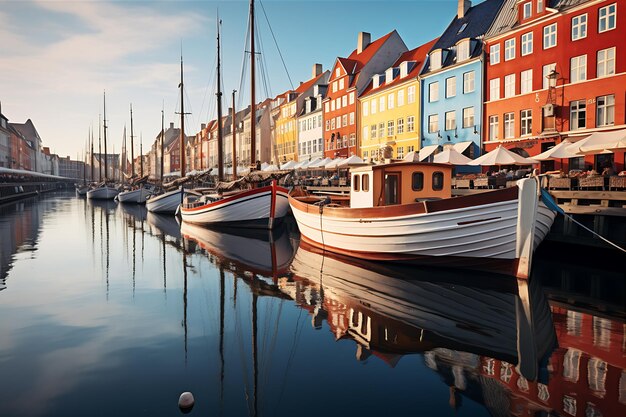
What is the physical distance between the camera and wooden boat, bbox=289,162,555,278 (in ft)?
Result: 39.1

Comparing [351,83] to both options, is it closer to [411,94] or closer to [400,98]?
[400,98]

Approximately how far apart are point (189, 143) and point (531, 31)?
103782mm

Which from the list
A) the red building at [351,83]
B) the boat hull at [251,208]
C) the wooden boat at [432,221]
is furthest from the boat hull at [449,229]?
the red building at [351,83]

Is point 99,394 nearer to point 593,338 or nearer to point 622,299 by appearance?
point 593,338

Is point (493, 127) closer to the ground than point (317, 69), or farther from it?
closer to the ground

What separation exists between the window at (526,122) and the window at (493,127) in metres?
2.07

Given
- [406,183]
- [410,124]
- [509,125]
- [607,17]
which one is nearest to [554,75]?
[607,17]

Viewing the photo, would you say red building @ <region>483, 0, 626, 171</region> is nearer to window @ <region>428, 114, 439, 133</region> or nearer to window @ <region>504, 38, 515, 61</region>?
window @ <region>504, 38, 515, 61</region>

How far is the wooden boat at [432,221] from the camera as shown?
11922mm

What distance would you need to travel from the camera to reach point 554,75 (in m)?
27.8

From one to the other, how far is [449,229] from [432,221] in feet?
1.71

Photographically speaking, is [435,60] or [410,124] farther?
[410,124]

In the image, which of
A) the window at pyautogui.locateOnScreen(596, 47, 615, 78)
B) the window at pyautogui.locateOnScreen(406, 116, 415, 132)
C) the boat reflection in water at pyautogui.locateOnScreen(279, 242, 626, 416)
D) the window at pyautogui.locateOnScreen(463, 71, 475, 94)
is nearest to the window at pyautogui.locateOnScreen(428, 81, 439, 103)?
the window at pyautogui.locateOnScreen(406, 116, 415, 132)

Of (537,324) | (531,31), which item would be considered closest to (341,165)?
(531,31)
